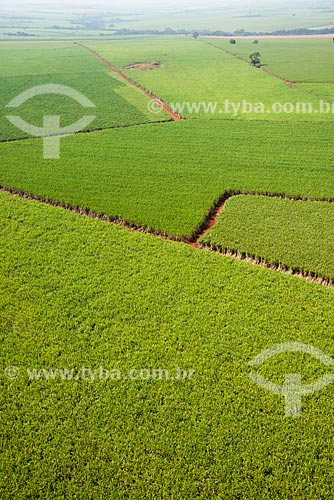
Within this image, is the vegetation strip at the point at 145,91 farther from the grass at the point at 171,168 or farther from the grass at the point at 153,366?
the grass at the point at 153,366

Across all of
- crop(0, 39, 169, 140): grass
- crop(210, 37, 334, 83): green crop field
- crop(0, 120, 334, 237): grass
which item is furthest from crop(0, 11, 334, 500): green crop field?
crop(210, 37, 334, 83): green crop field

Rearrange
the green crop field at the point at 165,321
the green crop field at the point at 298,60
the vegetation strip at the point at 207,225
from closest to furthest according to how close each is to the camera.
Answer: the green crop field at the point at 165,321
the vegetation strip at the point at 207,225
the green crop field at the point at 298,60

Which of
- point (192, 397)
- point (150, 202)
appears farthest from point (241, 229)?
point (192, 397)

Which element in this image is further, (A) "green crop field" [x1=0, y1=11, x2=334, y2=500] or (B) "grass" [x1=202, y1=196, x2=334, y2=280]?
(B) "grass" [x1=202, y1=196, x2=334, y2=280]

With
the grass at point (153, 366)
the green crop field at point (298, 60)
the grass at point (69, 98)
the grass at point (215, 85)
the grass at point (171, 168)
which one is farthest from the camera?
the green crop field at point (298, 60)

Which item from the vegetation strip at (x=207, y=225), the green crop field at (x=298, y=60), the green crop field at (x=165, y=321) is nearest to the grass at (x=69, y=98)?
the green crop field at (x=165, y=321)

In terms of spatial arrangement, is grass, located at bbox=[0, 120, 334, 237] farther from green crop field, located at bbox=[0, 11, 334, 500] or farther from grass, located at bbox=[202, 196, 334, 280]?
grass, located at bbox=[202, 196, 334, 280]
